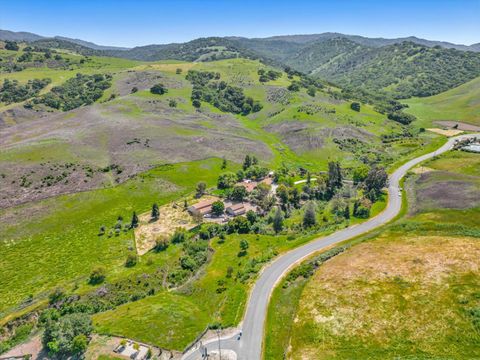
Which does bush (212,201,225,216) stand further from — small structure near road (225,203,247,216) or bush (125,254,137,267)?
bush (125,254,137,267)

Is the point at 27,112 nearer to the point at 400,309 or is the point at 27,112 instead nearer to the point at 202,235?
the point at 202,235

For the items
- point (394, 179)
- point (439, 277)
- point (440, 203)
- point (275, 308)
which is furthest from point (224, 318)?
point (394, 179)

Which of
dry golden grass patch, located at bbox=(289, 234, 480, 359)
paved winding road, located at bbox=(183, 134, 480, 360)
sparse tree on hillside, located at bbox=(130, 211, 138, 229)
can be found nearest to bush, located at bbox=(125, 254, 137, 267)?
sparse tree on hillside, located at bbox=(130, 211, 138, 229)

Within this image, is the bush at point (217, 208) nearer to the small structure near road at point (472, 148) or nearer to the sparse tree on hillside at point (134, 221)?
the sparse tree on hillside at point (134, 221)

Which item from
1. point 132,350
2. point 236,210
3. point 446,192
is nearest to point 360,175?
point 446,192

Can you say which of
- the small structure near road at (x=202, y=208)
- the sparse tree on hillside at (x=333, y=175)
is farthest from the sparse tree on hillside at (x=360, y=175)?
the small structure near road at (x=202, y=208)

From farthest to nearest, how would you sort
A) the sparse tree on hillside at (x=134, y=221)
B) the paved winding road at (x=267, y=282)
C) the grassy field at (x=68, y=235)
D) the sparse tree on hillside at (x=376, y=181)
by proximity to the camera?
the sparse tree on hillside at (x=376, y=181) < the sparse tree on hillside at (x=134, y=221) < the grassy field at (x=68, y=235) < the paved winding road at (x=267, y=282)

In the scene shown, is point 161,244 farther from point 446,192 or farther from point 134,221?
point 446,192
